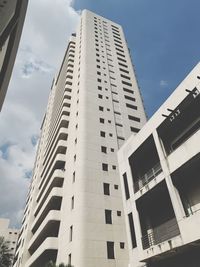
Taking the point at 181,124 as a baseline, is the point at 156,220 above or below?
below

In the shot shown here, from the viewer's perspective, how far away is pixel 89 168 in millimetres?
27531

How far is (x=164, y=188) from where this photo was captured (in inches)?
628

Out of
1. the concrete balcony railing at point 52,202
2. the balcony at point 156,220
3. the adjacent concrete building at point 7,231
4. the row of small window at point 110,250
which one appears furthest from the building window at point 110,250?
the adjacent concrete building at point 7,231

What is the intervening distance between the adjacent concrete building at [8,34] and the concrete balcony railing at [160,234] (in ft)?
46.5

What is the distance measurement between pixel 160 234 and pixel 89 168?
44.9 ft

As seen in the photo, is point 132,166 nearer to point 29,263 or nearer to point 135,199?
point 135,199

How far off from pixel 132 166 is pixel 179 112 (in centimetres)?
676

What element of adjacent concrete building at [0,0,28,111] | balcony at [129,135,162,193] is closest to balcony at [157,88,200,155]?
balcony at [129,135,162,193]

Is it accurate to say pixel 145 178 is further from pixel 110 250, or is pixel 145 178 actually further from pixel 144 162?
pixel 110 250

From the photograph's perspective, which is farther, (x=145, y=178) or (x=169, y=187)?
(x=145, y=178)

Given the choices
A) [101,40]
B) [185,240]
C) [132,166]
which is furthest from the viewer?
[101,40]

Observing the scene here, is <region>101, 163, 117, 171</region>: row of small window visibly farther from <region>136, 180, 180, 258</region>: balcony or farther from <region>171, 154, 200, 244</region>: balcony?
<region>171, 154, 200, 244</region>: balcony

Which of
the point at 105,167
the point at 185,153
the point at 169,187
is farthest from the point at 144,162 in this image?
the point at 105,167

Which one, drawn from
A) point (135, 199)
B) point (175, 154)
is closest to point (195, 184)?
point (175, 154)
